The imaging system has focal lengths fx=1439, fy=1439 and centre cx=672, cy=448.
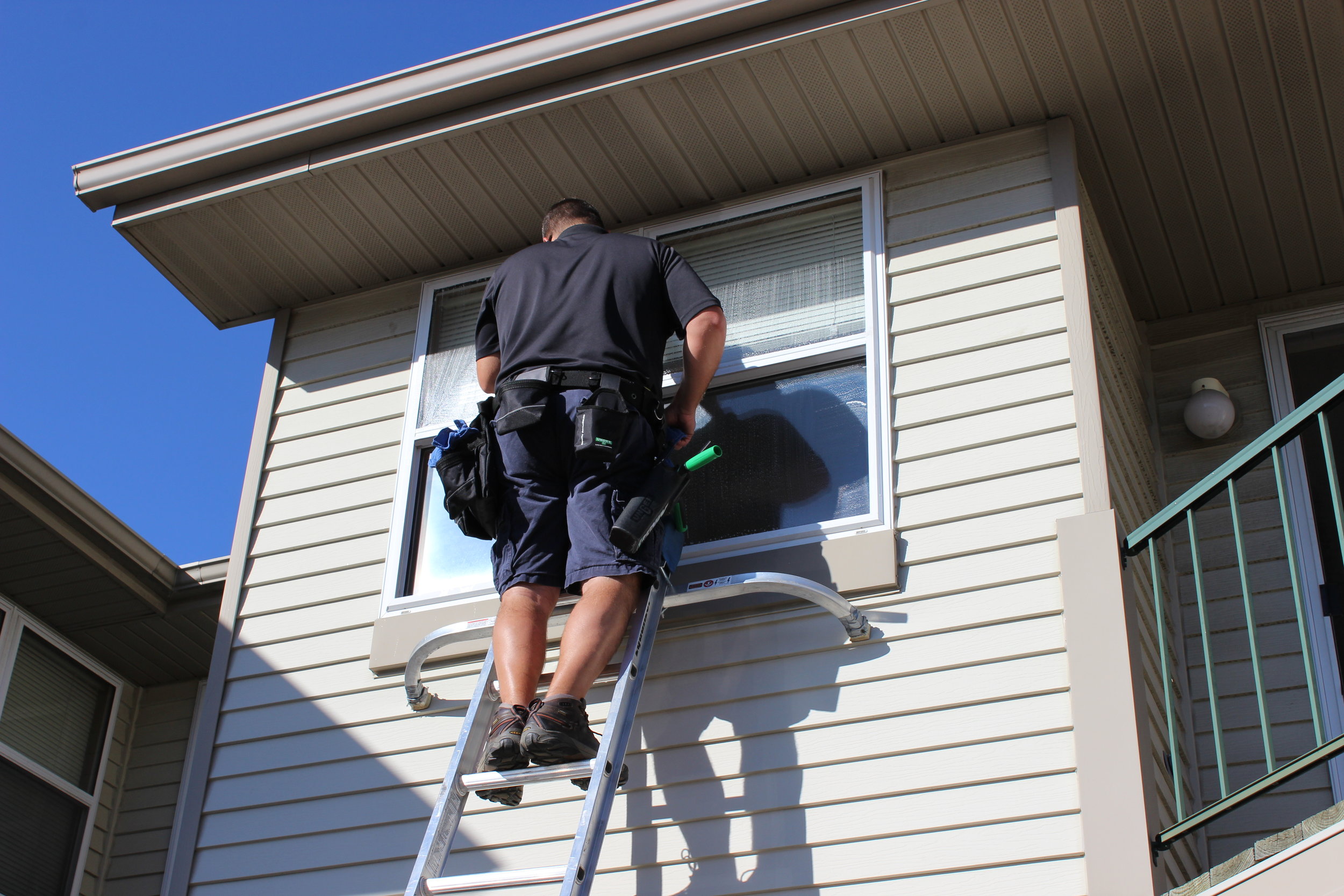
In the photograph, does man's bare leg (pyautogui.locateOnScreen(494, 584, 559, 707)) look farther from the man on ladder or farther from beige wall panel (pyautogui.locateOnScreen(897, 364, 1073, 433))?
beige wall panel (pyautogui.locateOnScreen(897, 364, 1073, 433))

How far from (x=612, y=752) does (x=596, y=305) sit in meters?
1.45

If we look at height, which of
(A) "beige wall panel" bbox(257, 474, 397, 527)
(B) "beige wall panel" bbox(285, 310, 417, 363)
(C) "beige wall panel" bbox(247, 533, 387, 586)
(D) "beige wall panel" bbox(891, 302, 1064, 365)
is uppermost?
(B) "beige wall panel" bbox(285, 310, 417, 363)

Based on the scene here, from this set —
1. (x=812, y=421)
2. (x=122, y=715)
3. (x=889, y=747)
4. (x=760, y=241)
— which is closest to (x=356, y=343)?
(x=760, y=241)

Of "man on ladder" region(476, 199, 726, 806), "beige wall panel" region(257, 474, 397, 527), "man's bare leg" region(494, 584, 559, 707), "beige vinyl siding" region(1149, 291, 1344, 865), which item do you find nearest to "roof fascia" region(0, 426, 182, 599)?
"beige wall panel" region(257, 474, 397, 527)

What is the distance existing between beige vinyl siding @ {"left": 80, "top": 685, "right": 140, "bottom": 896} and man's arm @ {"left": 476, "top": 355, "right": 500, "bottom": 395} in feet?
14.5

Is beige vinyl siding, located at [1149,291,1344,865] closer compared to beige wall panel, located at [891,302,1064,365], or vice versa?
beige wall panel, located at [891,302,1064,365]

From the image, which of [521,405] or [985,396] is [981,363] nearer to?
[985,396]

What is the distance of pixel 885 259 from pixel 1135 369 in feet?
4.53

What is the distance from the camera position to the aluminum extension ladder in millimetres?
3445

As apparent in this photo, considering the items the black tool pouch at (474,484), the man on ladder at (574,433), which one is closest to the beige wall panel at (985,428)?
the man on ladder at (574,433)

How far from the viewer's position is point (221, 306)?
614 centimetres

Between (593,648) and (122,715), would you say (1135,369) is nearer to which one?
(593,648)

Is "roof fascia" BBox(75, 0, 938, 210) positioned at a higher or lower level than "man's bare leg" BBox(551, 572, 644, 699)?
higher

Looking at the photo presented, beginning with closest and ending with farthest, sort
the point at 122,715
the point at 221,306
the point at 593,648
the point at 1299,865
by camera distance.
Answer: the point at 1299,865, the point at 593,648, the point at 221,306, the point at 122,715
